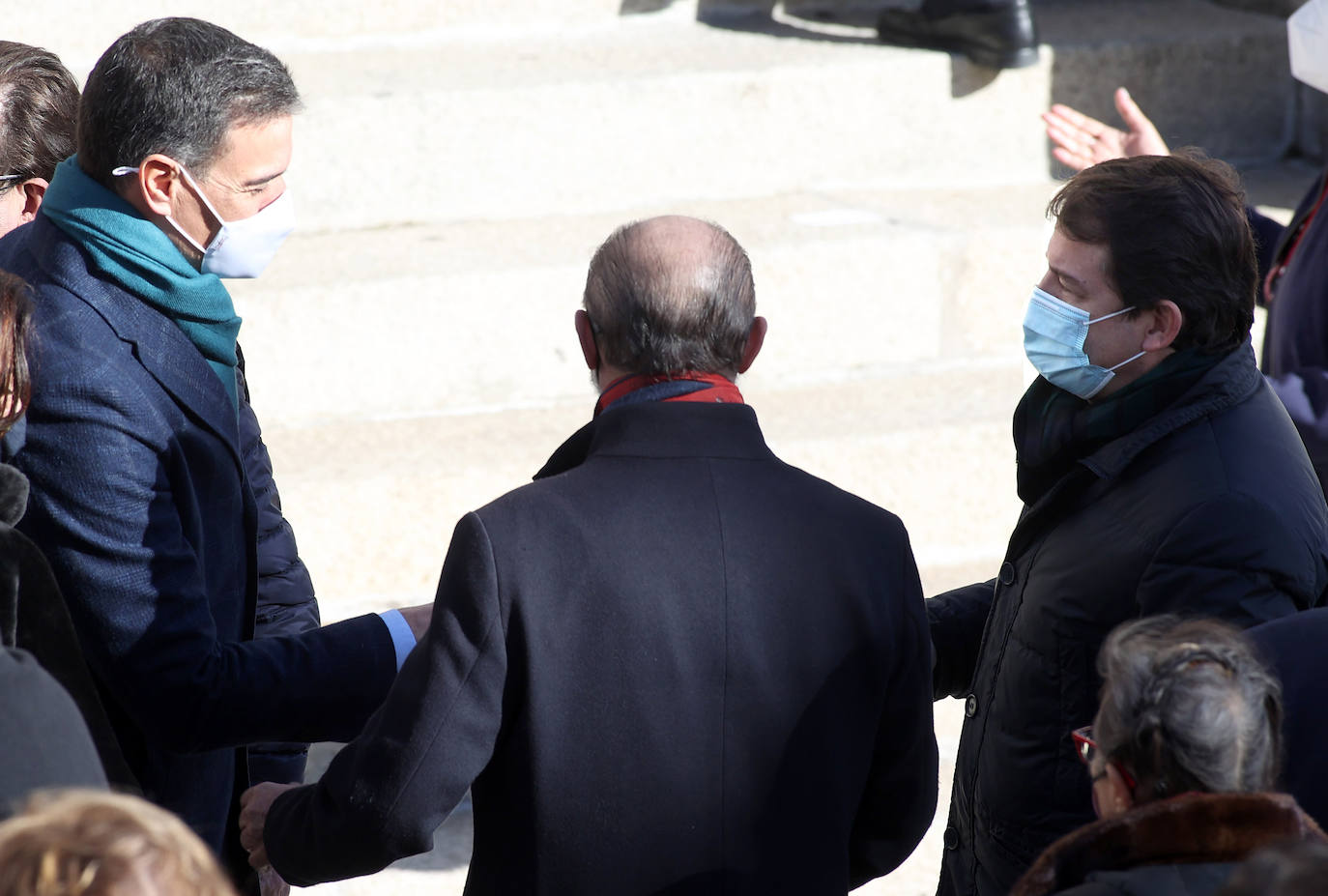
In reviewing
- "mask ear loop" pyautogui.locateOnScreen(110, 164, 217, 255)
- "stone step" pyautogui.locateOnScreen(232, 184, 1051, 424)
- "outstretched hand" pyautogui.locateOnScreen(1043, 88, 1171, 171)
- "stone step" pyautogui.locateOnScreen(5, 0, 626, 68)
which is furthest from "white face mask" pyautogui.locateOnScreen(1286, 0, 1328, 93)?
"mask ear loop" pyautogui.locateOnScreen(110, 164, 217, 255)

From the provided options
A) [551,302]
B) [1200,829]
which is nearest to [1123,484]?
[1200,829]

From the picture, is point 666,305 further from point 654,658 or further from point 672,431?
point 654,658

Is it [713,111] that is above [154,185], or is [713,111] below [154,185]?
below

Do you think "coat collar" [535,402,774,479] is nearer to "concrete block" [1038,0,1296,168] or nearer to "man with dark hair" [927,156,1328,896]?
"man with dark hair" [927,156,1328,896]

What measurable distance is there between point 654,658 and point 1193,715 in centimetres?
62

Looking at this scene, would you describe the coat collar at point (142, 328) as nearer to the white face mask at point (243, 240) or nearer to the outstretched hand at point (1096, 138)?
the white face mask at point (243, 240)

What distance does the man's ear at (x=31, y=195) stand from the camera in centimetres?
248

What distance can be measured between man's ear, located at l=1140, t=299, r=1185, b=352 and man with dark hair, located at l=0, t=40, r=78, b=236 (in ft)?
5.91

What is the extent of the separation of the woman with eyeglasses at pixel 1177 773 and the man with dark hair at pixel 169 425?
1.11 m

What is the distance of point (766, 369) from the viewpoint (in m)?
4.40

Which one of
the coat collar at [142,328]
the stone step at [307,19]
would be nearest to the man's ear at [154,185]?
the coat collar at [142,328]

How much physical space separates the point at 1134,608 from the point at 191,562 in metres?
1.30

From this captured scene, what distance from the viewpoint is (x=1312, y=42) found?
3.96 m

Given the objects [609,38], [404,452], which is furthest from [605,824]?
[609,38]
